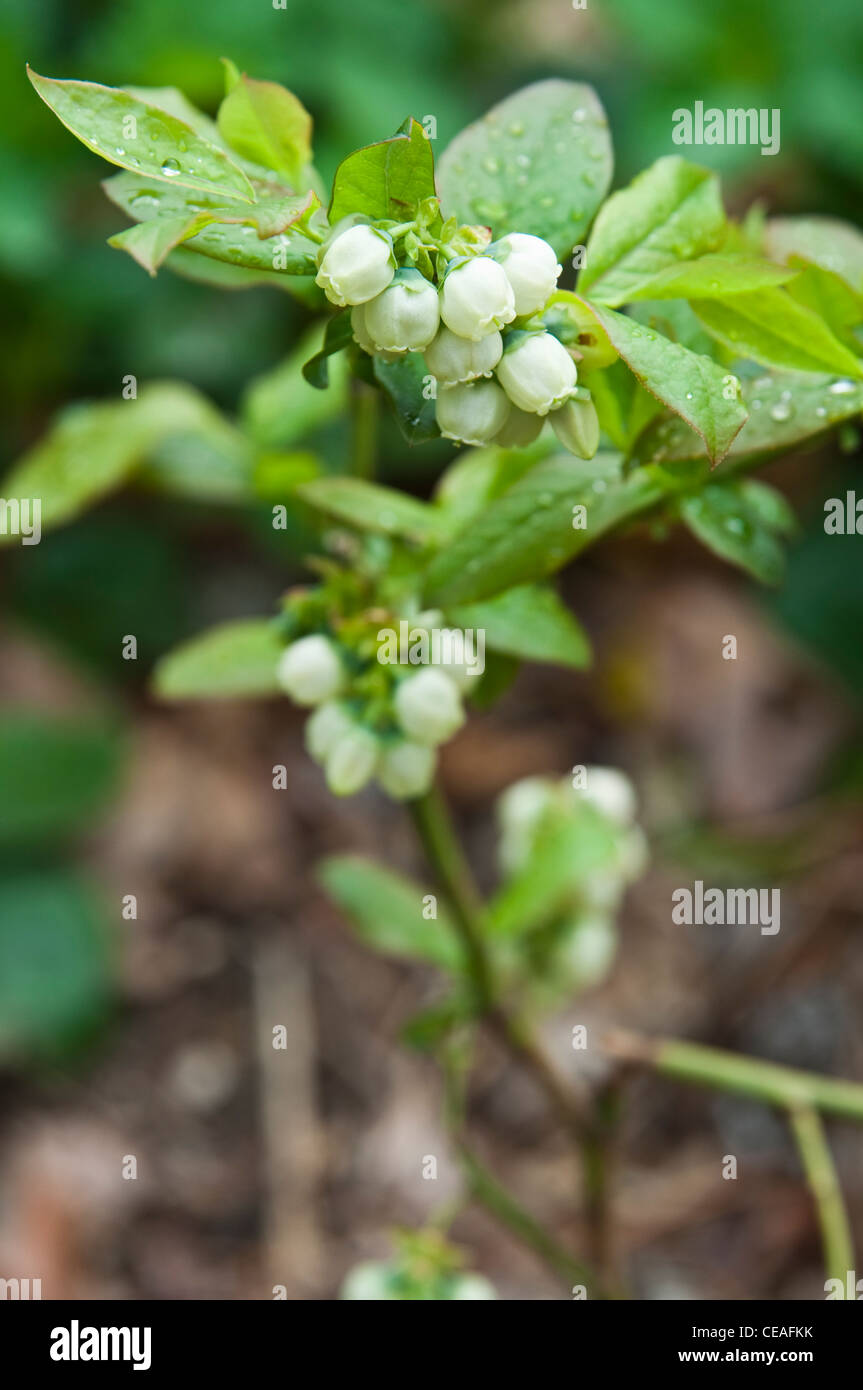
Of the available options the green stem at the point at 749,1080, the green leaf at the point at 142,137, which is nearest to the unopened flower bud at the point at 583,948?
the green stem at the point at 749,1080

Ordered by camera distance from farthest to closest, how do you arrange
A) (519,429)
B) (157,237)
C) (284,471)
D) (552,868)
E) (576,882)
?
(576,882), (552,868), (284,471), (519,429), (157,237)

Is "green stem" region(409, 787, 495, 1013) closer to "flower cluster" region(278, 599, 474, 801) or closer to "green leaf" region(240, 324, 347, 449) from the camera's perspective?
"flower cluster" region(278, 599, 474, 801)

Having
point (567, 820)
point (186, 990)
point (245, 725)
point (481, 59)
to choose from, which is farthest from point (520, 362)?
point (481, 59)

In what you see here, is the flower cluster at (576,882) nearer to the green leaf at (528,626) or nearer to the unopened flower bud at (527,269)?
the green leaf at (528,626)

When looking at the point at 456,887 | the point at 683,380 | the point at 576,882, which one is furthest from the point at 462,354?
the point at 576,882

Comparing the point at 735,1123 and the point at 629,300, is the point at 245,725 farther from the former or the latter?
the point at 629,300

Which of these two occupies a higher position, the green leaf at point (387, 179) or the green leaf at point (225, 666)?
the green leaf at point (387, 179)

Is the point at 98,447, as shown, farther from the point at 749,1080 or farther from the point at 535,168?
the point at 749,1080
